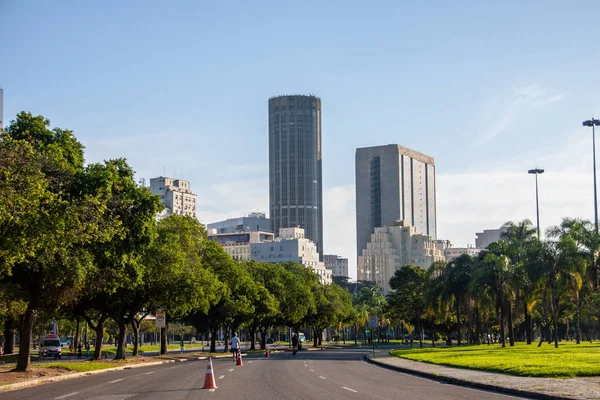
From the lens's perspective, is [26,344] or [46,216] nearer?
[46,216]

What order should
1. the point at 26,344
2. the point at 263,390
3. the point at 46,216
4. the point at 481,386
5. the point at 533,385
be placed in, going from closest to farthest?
the point at 263,390
the point at 533,385
the point at 481,386
the point at 46,216
the point at 26,344

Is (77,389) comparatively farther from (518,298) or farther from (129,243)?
(518,298)

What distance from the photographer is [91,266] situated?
1410 inches

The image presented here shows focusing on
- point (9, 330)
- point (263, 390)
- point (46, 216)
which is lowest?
point (9, 330)

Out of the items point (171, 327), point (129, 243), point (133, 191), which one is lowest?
point (171, 327)

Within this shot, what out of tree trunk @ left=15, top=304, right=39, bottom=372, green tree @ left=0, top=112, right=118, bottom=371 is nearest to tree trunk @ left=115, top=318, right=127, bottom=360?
green tree @ left=0, top=112, right=118, bottom=371

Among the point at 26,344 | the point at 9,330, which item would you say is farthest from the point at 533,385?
the point at 9,330

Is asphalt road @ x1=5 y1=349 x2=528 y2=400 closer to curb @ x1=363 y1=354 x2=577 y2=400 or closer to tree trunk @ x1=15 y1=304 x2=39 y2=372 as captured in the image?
curb @ x1=363 y1=354 x2=577 y2=400

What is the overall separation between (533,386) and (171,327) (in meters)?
136

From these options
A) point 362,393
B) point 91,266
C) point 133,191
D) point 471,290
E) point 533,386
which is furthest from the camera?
point 471,290

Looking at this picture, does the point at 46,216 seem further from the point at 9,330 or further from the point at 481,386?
the point at 9,330

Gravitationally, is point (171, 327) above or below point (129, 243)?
below

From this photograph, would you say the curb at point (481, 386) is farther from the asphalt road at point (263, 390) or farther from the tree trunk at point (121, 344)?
the tree trunk at point (121, 344)

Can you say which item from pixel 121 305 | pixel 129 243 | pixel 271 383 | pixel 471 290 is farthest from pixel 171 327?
pixel 271 383
